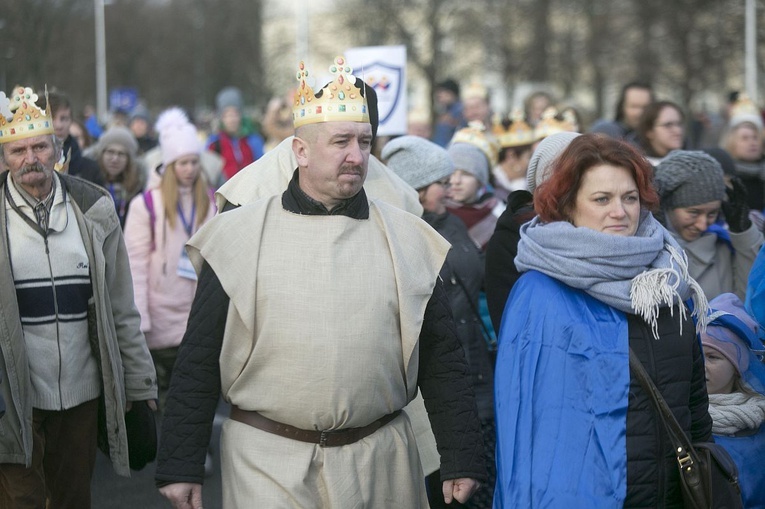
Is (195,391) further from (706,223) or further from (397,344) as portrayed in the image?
(706,223)

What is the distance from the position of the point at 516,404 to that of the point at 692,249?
105 inches

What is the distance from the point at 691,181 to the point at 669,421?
8.55 ft

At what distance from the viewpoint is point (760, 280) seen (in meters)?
5.64

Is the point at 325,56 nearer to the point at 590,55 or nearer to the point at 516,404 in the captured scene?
the point at 590,55

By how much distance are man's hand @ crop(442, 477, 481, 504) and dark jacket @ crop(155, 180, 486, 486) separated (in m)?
0.02

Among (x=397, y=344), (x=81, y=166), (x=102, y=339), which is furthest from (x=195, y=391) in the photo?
(x=81, y=166)

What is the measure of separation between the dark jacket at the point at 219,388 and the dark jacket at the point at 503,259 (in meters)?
0.79

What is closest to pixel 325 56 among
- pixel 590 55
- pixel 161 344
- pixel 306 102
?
pixel 590 55

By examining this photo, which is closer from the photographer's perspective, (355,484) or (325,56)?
(355,484)

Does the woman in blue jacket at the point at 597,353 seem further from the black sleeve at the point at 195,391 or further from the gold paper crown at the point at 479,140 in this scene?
the gold paper crown at the point at 479,140

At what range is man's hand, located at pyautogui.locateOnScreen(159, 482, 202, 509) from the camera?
158 inches

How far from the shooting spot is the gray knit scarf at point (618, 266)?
4121 mm

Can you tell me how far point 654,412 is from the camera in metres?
4.05

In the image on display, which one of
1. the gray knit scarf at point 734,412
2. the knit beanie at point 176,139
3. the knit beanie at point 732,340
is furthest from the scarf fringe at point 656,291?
the knit beanie at point 176,139
